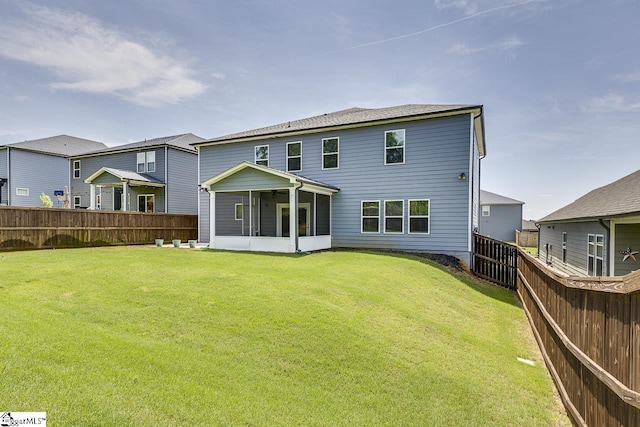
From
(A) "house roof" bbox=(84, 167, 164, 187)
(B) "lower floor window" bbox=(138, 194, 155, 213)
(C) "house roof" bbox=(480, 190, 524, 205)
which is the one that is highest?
(A) "house roof" bbox=(84, 167, 164, 187)

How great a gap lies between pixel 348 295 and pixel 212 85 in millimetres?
12467

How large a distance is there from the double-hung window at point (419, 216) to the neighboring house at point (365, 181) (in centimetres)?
4

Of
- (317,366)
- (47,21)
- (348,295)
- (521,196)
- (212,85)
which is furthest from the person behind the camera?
(521,196)

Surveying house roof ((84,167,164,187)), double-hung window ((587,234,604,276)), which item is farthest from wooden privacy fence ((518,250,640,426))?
house roof ((84,167,164,187))

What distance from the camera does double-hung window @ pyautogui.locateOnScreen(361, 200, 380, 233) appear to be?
1496 centimetres

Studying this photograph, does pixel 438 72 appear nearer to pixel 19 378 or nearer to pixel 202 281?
pixel 202 281

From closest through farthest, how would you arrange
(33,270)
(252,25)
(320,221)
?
(33,270)
(252,25)
(320,221)

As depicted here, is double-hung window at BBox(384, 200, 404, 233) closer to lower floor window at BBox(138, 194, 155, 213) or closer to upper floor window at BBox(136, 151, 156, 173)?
upper floor window at BBox(136, 151, 156, 173)

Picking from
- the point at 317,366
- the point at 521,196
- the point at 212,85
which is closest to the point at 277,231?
the point at 212,85

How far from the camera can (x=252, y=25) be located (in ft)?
38.8

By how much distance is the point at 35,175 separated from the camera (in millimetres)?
26203

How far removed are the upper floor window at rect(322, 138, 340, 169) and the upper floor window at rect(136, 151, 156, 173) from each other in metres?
13.5

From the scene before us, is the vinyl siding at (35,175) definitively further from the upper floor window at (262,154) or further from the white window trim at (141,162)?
the upper floor window at (262,154)

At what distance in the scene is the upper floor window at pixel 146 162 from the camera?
2309 cm
